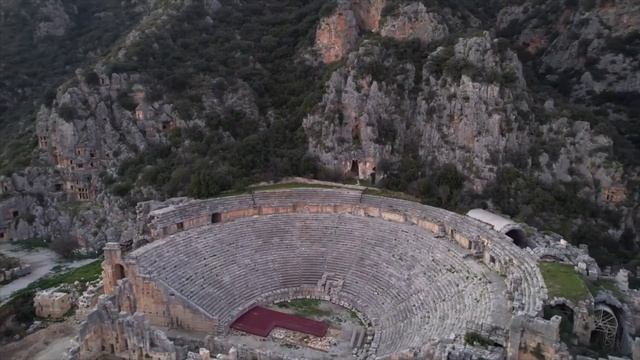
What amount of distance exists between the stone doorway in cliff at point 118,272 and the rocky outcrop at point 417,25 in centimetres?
2872

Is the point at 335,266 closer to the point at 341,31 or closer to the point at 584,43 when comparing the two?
the point at 341,31

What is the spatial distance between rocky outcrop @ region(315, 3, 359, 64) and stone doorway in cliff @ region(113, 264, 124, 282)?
2784cm

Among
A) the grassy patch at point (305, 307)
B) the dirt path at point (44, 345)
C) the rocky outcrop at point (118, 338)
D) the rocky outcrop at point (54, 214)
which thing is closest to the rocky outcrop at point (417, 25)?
the grassy patch at point (305, 307)

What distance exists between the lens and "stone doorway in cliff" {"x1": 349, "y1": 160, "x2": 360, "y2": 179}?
135 feet

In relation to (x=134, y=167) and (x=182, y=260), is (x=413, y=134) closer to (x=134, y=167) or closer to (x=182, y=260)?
(x=182, y=260)

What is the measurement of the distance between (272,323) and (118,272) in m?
9.37

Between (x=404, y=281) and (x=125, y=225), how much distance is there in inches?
1027

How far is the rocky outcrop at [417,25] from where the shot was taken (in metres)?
44.1

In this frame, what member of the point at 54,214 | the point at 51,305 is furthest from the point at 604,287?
the point at 54,214

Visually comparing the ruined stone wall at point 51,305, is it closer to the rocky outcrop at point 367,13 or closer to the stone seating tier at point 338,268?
the stone seating tier at point 338,268

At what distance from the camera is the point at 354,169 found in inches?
1630

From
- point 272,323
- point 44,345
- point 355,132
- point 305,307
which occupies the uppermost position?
point 355,132

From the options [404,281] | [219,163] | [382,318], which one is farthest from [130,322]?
[219,163]

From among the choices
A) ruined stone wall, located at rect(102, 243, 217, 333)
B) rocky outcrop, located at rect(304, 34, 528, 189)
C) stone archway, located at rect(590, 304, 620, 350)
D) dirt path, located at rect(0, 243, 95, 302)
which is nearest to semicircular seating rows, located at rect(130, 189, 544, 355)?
ruined stone wall, located at rect(102, 243, 217, 333)
